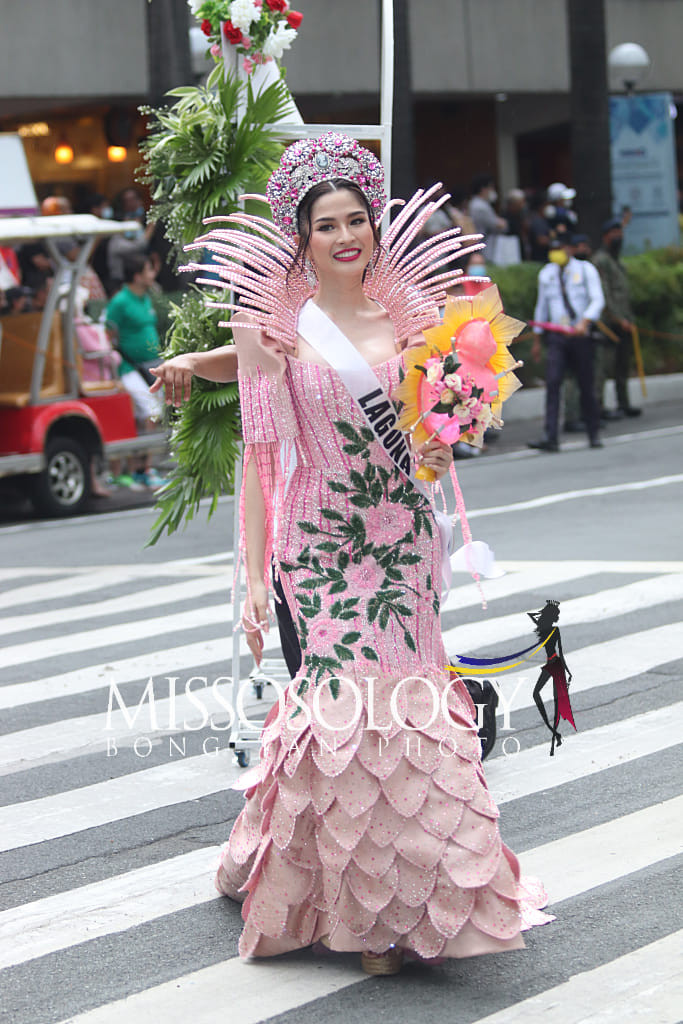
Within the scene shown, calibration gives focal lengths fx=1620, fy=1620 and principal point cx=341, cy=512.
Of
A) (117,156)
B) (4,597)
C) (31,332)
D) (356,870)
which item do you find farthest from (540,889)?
(117,156)

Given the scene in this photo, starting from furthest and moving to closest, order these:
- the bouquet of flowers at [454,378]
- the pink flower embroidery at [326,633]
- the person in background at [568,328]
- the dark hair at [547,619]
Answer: the person in background at [568,328], the dark hair at [547,619], the pink flower embroidery at [326,633], the bouquet of flowers at [454,378]

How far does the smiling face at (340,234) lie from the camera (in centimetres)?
425

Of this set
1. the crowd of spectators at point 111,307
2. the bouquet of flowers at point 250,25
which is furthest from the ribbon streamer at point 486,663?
the crowd of spectators at point 111,307

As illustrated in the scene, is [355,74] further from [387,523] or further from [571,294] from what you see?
[387,523]

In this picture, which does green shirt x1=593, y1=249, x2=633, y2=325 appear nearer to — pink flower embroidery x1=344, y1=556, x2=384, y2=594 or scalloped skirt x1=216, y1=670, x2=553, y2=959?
pink flower embroidery x1=344, y1=556, x2=384, y2=594

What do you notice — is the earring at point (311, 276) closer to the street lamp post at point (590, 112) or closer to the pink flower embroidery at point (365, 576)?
the pink flower embroidery at point (365, 576)

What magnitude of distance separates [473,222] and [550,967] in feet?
55.8

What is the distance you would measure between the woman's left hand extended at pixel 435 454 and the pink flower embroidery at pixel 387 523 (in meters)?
0.17

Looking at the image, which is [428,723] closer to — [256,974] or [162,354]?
[256,974]

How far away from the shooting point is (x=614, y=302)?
1842cm

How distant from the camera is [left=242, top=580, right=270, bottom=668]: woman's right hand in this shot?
455 centimetres

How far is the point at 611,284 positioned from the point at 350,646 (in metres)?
14.8

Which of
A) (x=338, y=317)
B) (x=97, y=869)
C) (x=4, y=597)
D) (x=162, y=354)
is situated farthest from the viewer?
(x=4, y=597)

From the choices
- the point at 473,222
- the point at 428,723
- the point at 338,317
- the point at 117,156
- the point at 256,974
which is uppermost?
the point at 117,156
